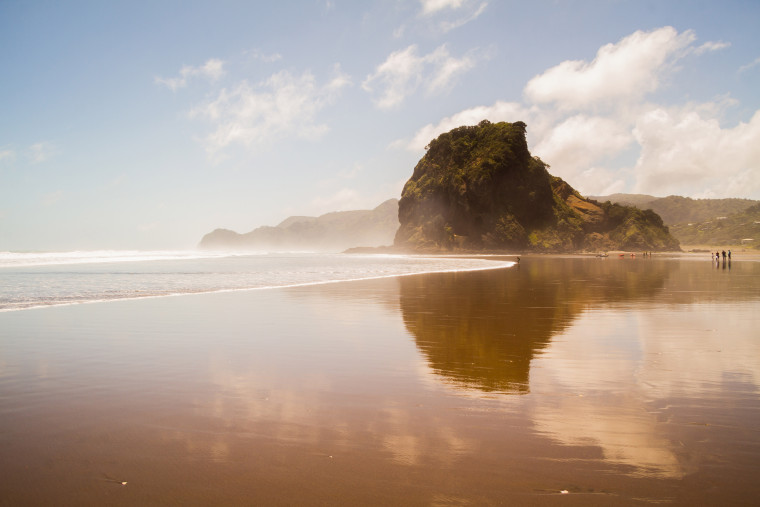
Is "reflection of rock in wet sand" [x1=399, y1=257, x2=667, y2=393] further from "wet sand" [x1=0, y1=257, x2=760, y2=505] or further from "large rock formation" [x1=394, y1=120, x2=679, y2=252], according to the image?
"large rock formation" [x1=394, y1=120, x2=679, y2=252]

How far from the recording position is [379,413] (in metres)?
5.27

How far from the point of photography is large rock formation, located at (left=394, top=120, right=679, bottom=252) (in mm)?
132500

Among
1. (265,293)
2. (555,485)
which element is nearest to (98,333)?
(265,293)

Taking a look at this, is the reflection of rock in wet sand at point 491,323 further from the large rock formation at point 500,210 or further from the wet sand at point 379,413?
the large rock formation at point 500,210

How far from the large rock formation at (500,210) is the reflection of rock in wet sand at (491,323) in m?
111

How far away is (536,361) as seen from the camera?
310 inches

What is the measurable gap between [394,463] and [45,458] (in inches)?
121

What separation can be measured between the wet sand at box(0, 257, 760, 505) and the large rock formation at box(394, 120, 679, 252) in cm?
12196

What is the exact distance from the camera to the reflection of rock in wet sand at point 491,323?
730 centimetres

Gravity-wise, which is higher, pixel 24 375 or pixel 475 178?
pixel 475 178

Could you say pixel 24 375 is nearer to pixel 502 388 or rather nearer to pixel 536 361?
pixel 502 388

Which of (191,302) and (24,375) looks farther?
(191,302)

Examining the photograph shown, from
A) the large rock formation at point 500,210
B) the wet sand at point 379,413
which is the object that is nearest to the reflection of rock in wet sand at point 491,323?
the wet sand at point 379,413

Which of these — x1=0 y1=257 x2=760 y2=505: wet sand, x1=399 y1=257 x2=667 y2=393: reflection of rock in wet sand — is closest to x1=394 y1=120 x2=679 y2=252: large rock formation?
x1=399 y1=257 x2=667 y2=393: reflection of rock in wet sand
